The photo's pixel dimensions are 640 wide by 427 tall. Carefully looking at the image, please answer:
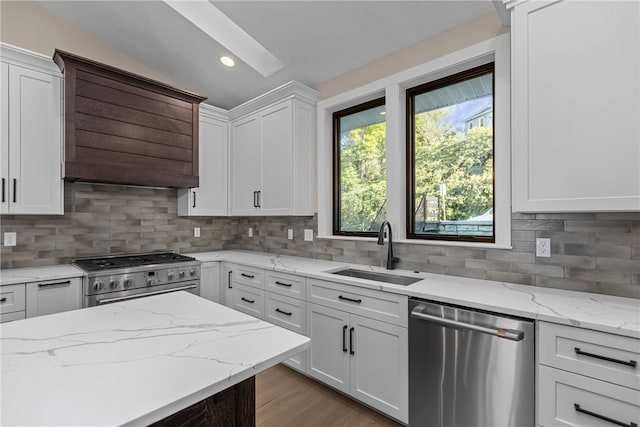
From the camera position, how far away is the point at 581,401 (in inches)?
52.1

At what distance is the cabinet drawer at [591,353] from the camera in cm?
122

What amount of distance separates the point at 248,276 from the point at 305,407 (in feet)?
4.14

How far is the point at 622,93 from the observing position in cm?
141

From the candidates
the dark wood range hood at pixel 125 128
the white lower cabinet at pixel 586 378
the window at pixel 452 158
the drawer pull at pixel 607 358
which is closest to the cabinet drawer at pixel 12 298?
the dark wood range hood at pixel 125 128

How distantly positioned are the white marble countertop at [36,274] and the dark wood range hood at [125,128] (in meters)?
0.76

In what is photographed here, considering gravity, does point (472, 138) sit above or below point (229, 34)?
below

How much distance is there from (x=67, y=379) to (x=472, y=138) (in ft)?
8.19

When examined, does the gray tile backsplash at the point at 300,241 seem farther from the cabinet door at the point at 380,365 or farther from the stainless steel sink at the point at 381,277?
the cabinet door at the point at 380,365

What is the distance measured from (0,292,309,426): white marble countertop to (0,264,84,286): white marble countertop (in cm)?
137

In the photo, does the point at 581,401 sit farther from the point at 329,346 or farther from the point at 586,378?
the point at 329,346

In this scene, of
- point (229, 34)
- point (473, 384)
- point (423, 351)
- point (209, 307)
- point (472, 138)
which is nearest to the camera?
point (209, 307)

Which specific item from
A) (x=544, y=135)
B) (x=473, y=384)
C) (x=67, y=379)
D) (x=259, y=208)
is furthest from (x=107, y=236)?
(x=544, y=135)

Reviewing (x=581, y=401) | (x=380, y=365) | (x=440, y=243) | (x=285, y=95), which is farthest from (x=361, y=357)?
(x=285, y=95)

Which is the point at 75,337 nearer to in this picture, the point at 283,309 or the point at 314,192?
the point at 283,309
